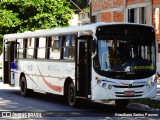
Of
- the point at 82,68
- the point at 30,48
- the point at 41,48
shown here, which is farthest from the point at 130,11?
the point at 82,68

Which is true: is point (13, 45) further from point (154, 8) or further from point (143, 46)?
point (154, 8)

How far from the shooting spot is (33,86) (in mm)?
21797

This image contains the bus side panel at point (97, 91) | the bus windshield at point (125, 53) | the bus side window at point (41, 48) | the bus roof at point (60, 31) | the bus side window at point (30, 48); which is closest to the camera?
the bus side panel at point (97, 91)

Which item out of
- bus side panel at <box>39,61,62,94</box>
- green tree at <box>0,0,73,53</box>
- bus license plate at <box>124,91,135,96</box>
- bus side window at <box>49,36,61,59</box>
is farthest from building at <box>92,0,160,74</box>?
bus license plate at <box>124,91,135,96</box>

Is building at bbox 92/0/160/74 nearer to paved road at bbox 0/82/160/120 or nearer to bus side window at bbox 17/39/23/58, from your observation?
bus side window at bbox 17/39/23/58

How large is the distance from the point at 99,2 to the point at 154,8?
1175 centimetres

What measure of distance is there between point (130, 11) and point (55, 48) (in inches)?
1103

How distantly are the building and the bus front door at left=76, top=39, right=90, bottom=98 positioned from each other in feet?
83.3

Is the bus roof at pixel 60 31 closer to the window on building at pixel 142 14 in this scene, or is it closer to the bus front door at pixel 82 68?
the bus front door at pixel 82 68

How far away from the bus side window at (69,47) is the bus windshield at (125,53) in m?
1.69

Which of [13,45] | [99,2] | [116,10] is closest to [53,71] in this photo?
[13,45]

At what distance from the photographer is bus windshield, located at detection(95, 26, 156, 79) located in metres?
16.3

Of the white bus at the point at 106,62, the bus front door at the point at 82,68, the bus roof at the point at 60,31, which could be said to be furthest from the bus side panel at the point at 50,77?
the bus front door at the point at 82,68

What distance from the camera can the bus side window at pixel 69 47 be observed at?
1784 cm
